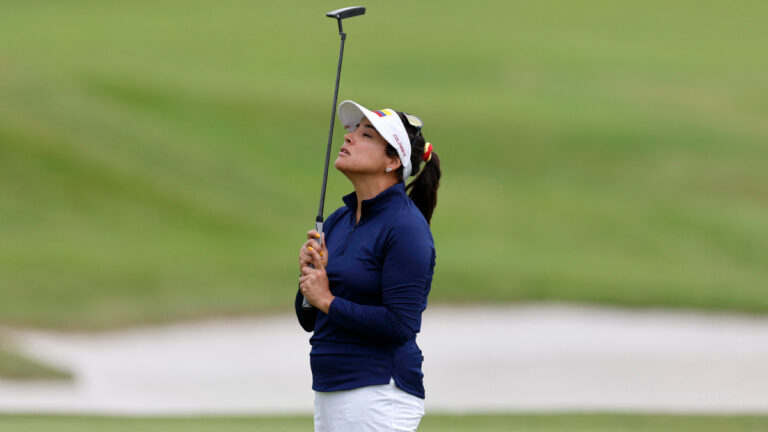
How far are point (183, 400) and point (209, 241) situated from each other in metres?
4.39

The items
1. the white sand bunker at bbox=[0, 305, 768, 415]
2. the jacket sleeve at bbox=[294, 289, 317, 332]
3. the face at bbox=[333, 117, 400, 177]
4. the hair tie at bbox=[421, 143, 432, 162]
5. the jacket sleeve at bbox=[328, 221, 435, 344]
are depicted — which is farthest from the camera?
the white sand bunker at bbox=[0, 305, 768, 415]

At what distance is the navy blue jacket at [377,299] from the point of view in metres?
3.70

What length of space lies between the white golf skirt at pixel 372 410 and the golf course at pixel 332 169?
417cm

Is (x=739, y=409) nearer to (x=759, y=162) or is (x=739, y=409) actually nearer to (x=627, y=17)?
(x=759, y=162)

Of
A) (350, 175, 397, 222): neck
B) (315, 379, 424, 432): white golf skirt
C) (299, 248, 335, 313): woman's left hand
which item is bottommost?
(315, 379, 424, 432): white golf skirt

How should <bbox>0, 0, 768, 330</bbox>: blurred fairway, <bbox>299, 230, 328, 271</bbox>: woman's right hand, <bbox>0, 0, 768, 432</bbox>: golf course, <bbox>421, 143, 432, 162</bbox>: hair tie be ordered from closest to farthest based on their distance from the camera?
<bbox>299, 230, 328, 271</bbox>: woman's right hand → <bbox>421, 143, 432, 162</bbox>: hair tie → <bbox>0, 0, 768, 432</bbox>: golf course → <bbox>0, 0, 768, 330</bbox>: blurred fairway

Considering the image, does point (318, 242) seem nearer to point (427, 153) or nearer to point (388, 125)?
point (388, 125)

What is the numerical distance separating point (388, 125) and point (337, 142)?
14232 millimetres

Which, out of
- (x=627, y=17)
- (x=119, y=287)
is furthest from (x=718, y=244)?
(x=627, y=17)

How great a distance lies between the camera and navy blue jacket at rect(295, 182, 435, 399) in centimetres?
370

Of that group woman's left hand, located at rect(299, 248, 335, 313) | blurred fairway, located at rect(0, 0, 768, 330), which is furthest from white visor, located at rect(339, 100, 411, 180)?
blurred fairway, located at rect(0, 0, 768, 330)

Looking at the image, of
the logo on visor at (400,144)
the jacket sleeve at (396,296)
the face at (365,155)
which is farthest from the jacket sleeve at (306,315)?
the logo on visor at (400,144)

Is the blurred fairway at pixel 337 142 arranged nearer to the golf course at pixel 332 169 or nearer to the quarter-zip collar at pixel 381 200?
the golf course at pixel 332 169

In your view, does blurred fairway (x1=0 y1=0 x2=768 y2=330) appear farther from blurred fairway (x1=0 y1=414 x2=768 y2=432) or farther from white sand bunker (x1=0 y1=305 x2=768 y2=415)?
blurred fairway (x1=0 y1=414 x2=768 y2=432)
